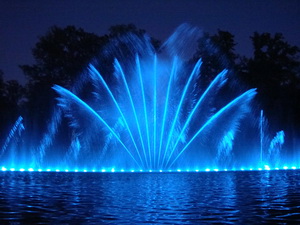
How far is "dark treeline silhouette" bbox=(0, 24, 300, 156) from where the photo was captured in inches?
2095

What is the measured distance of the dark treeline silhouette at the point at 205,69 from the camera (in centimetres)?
5322

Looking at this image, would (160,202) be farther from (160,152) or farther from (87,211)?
(160,152)

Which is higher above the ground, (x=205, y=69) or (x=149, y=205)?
(x=205, y=69)

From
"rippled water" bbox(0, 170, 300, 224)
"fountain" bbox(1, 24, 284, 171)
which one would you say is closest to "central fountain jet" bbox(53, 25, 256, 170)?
"fountain" bbox(1, 24, 284, 171)

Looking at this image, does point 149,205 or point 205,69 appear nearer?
point 149,205

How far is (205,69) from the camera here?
55719 millimetres

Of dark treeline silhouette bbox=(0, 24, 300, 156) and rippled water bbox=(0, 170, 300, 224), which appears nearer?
rippled water bbox=(0, 170, 300, 224)

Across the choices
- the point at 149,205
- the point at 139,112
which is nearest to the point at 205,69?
the point at 139,112

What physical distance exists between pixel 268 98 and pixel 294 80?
698 cm

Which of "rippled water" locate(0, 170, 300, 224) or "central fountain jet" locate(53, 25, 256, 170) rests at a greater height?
"central fountain jet" locate(53, 25, 256, 170)

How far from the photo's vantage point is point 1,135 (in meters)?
54.2

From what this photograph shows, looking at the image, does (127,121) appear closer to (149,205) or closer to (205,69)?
(205,69)

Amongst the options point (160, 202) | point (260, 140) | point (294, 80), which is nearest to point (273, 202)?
point (160, 202)

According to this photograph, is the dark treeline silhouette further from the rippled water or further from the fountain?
the rippled water
